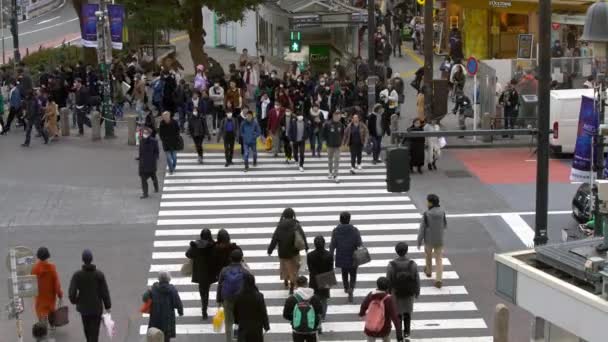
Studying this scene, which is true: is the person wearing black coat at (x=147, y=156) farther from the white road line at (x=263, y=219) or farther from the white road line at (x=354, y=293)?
the white road line at (x=354, y=293)

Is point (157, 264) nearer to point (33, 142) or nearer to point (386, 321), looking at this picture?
point (386, 321)

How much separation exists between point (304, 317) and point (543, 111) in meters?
4.81

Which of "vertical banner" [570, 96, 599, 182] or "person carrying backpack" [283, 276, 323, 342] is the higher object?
"vertical banner" [570, 96, 599, 182]

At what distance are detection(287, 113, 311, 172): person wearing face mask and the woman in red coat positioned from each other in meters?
11.3

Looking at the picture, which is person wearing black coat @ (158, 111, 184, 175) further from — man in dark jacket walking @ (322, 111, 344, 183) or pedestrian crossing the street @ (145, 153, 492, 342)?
man in dark jacket walking @ (322, 111, 344, 183)

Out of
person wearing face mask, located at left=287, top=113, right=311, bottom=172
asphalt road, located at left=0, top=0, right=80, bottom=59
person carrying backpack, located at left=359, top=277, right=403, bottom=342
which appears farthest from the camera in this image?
asphalt road, located at left=0, top=0, right=80, bottom=59

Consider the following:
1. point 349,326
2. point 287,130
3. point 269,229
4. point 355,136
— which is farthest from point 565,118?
Result: point 349,326

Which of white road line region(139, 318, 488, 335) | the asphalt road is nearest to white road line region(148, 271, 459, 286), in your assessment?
white road line region(139, 318, 488, 335)

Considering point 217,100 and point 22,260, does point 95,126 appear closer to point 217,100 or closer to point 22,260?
point 217,100

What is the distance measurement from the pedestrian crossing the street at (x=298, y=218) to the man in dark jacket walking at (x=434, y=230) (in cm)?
48

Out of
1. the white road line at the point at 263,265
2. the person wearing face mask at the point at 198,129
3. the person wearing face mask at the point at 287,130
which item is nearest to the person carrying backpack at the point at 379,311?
the white road line at the point at 263,265

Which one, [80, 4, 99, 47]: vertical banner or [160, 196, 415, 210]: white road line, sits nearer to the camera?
[160, 196, 415, 210]: white road line

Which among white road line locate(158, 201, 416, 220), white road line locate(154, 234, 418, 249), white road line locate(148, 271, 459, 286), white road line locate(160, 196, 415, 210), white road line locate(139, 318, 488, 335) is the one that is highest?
white road line locate(160, 196, 415, 210)

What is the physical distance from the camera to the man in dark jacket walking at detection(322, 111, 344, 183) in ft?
84.4
